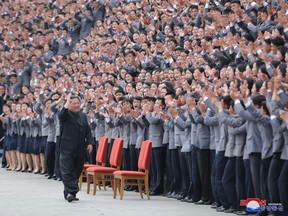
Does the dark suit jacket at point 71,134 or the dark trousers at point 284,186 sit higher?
the dark suit jacket at point 71,134

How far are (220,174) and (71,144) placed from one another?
337cm

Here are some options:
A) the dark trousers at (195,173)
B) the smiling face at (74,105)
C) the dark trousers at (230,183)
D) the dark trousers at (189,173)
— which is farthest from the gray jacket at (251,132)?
the smiling face at (74,105)

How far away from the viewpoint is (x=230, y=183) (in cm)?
1664

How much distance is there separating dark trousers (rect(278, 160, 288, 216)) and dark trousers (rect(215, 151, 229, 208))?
6.83 feet

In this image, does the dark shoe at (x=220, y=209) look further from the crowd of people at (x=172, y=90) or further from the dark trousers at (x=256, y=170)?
the dark trousers at (x=256, y=170)

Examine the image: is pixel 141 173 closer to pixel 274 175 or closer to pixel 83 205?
pixel 83 205

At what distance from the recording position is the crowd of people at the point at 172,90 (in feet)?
52.1

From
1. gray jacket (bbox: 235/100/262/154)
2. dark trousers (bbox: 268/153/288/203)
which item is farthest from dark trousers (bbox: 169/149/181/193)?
dark trousers (bbox: 268/153/288/203)

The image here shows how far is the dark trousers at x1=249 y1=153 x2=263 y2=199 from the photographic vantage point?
1568cm

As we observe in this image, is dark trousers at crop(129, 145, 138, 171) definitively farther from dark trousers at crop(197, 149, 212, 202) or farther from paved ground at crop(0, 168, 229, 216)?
dark trousers at crop(197, 149, 212, 202)

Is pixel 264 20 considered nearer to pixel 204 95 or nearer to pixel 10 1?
pixel 204 95

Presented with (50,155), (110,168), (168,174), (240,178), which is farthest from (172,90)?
(50,155)

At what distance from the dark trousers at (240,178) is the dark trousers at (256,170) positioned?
59cm

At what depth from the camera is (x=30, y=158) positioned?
28453 mm
